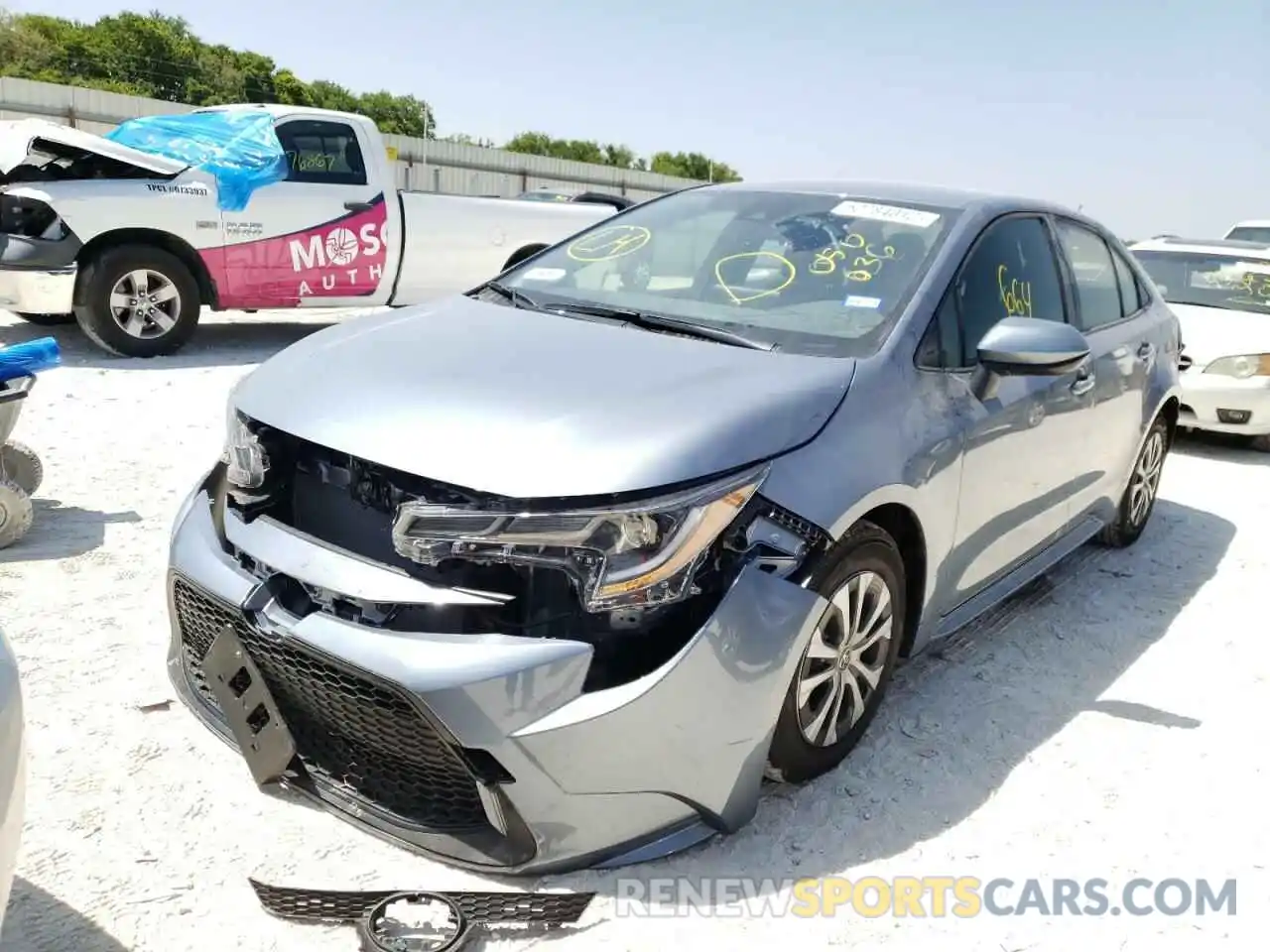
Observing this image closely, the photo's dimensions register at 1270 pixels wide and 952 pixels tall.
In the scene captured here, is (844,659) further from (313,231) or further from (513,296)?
(313,231)

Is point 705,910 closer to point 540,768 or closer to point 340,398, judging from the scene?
point 540,768

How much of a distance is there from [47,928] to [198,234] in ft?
20.6

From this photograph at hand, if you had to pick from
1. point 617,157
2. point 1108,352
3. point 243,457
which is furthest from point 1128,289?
point 617,157

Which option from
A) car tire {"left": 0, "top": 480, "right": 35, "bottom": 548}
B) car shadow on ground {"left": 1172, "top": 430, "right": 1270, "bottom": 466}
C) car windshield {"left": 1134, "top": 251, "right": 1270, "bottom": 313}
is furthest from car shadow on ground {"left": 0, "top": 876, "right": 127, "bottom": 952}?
car windshield {"left": 1134, "top": 251, "right": 1270, "bottom": 313}

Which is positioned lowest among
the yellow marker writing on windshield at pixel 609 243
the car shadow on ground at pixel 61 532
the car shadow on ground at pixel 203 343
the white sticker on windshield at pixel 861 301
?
the car shadow on ground at pixel 61 532

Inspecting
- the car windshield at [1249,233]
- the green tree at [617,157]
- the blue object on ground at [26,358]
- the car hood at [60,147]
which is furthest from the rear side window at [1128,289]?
the green tree at [617,157]

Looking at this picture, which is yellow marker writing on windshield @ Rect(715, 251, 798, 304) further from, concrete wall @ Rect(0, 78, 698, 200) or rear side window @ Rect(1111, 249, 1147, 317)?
concrete wall @ Rect(0, 78, 698, 200)

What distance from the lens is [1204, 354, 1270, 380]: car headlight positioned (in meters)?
7.12

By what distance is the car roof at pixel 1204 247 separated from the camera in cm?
831

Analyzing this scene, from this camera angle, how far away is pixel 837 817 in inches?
105

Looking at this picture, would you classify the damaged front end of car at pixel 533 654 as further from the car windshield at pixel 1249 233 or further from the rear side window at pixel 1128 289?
the car windshield at pixel 1249 233

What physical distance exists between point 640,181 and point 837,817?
1307 inches

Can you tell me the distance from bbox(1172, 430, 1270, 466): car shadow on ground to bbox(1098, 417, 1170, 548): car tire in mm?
2595
